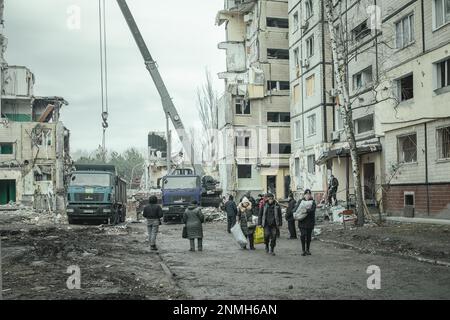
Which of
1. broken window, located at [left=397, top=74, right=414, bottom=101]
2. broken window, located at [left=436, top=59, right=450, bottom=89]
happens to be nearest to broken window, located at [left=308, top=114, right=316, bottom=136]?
broken window, located at [left=397, top=74, right=414, bottom=101]

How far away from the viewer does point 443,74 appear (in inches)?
797

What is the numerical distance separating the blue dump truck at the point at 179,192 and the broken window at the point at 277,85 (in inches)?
752

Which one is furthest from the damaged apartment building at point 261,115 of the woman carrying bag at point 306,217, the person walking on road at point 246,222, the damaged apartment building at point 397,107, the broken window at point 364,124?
the woman carrying bag at point 306,217

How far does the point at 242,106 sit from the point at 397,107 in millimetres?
24079

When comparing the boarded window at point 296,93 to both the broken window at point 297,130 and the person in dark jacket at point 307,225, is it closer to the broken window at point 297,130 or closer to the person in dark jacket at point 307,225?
the broken window at point 297,130

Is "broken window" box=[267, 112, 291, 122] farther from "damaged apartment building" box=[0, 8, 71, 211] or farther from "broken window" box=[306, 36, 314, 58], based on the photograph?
"damaged apartment building" box=[0, 8, 71, 211]

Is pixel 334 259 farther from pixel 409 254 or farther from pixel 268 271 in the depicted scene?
pixel 268 271

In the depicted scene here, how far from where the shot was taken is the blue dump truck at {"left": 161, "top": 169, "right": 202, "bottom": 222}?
Answer: 93.9 ft

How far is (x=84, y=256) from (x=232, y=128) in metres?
32.6

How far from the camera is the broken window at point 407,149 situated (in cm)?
2215

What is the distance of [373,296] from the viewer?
312 inches

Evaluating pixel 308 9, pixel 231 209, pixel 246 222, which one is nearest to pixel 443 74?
pixel 231 209

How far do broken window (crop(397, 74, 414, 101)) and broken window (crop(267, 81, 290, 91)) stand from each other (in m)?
22.9
